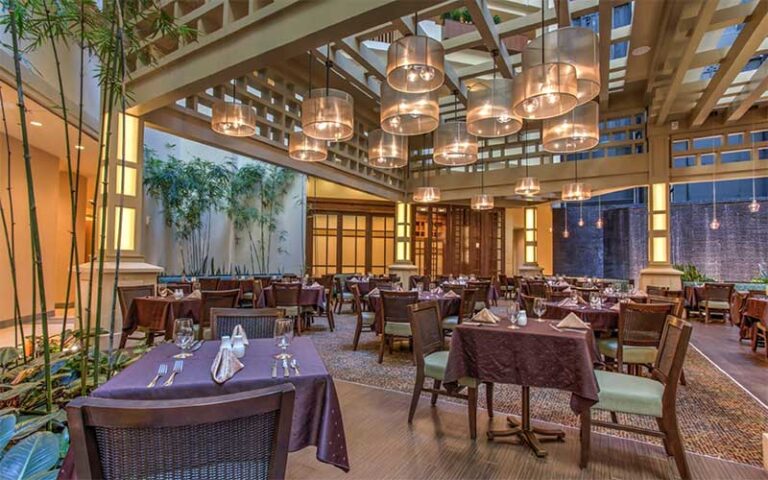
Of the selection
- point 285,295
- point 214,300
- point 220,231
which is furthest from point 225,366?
point 220,231

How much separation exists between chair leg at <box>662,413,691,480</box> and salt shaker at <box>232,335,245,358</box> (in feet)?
7.69

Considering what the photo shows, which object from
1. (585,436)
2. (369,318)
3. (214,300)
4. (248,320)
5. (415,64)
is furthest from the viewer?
(369,318)

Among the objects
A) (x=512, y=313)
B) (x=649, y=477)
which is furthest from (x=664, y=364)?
(x=512, y=313)

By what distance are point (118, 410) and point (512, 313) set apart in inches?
101

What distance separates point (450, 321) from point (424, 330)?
2.13m

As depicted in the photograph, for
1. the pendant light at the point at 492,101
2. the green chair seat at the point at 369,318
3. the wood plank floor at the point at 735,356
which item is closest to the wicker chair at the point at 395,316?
the green chair seat at the point at 369,318

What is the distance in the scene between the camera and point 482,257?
12.9m

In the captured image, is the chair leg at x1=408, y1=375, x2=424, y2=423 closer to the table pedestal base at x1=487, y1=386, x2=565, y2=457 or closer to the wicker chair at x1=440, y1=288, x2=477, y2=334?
the table pedestal base at x1=487, y1=386, x2=565, y2=457

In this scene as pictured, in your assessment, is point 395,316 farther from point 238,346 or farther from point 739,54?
point 739,54

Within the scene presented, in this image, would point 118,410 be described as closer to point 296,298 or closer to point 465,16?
point 296,298

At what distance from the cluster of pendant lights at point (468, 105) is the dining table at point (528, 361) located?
83.0 inches

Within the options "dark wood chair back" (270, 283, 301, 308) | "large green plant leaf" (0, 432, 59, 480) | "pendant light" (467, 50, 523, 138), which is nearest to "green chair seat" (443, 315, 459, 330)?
"dark wood chair back" (270, 283, 301, 308)

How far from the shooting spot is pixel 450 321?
5160 mm

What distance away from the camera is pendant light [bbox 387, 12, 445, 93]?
3.79 meters
